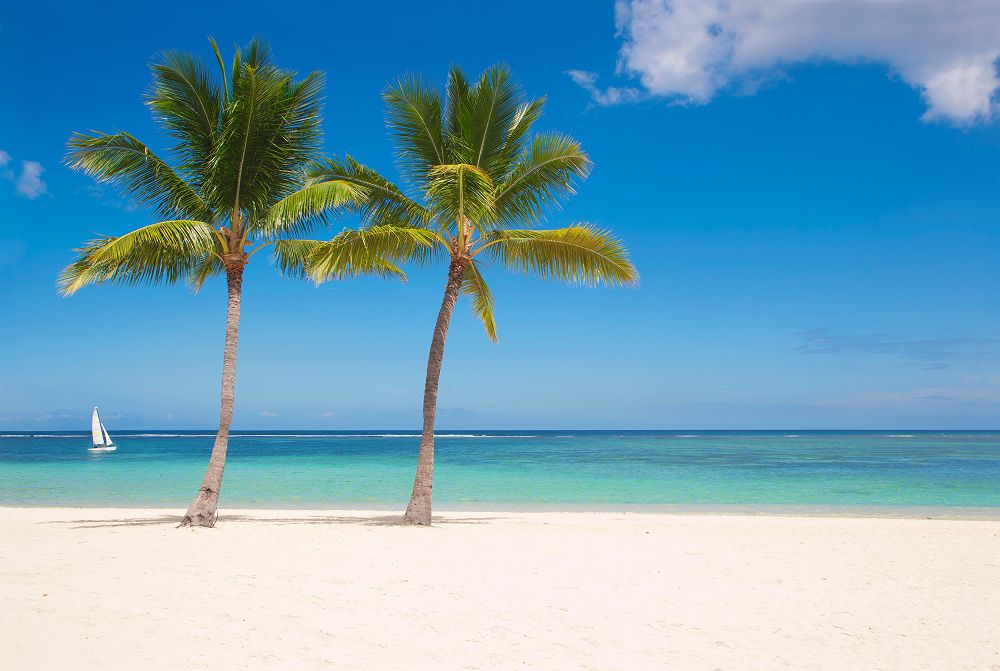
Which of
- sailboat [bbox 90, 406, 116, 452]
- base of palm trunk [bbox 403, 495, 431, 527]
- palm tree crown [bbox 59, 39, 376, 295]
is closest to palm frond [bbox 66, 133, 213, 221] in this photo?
palm tree crown [bbox 59, 39, 376, 295]

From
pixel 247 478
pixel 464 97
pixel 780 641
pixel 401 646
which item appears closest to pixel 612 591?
pixel 780 641

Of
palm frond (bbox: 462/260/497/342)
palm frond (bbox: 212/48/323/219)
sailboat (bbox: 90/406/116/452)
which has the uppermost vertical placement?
palm frond (bbox: 212/48/323/219)

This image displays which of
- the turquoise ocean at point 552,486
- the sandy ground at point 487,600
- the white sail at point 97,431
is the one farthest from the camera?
the white sail at point 97,431

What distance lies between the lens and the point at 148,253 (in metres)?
11.8

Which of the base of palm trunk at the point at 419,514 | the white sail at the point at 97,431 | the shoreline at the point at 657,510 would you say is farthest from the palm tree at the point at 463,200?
the white sail at the point at 97,431

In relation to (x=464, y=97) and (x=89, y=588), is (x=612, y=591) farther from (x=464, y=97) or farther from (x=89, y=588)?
(x=464, y=97)

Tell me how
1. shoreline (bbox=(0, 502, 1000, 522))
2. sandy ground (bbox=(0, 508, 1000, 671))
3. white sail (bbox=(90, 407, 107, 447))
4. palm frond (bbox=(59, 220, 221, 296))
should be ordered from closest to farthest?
1. sandy ground (bbox=(0, 508, 1000, 671))
2. palm frond (bbox=(59, 220, 221, 296))
3. shoreline (bbox=(0, 502, 1000, 522))
4. white sail (bbox=(90, 407, 107, 447))

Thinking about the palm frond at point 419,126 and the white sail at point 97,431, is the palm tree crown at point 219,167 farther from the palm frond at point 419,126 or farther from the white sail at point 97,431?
the white sail at point 97,431

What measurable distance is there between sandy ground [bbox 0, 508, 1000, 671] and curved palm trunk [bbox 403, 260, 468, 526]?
956 millimetres

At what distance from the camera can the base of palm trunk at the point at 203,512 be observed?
11.5 meters

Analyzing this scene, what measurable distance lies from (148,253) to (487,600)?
8.95 metres

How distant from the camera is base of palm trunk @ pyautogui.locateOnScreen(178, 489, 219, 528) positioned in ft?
37.6

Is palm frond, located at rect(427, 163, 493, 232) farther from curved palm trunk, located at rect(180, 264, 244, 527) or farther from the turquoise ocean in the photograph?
the turquoise ocean

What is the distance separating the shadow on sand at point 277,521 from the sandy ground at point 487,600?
110 cm
